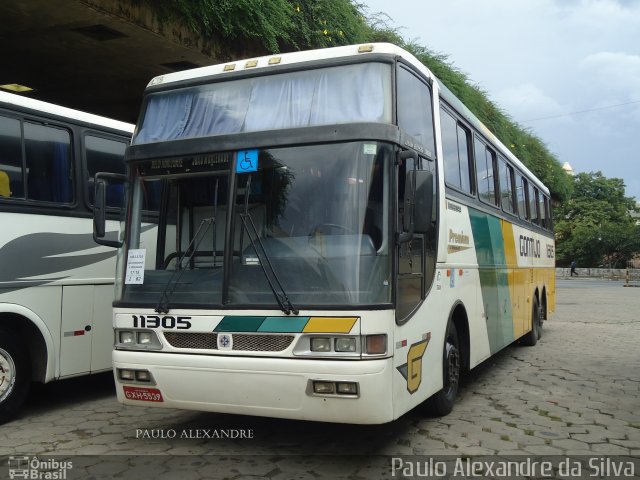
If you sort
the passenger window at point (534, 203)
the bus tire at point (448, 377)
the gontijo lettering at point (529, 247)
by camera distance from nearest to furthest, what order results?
1. the bus tire at point (448, 377)
2. the gontijo lettering at point (529, 247)
3. the passenger window at point (534, 203)

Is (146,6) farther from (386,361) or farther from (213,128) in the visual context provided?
(386,361)

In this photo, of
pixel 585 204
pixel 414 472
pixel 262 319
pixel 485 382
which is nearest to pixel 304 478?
pixel 414 472

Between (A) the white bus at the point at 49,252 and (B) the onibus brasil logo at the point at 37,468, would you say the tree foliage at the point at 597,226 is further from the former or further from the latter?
(B) the onibus brasil logo at the point at 37,468

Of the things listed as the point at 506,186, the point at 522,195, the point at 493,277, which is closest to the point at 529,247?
the point at 522,195

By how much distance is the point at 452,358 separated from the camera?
613 centimetres

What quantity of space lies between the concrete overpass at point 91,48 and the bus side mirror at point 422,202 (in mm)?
5962

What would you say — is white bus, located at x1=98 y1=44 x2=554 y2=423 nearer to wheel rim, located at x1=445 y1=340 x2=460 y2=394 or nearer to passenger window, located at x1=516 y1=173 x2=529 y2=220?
wheel rim, located at x1=445 y1=340 x2=460 y2=394

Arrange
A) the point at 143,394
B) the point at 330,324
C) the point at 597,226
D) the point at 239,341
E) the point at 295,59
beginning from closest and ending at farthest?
the point at 330,324 < the point at 239,341 < the point at 143,394 < the point at 295,59 < the point at 597,226

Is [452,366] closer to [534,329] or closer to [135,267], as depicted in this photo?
[135,267]

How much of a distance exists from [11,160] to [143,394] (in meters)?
2.80

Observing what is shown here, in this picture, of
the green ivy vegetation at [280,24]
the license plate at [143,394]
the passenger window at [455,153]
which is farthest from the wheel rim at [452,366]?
the green ivy vegetation at [280,24]

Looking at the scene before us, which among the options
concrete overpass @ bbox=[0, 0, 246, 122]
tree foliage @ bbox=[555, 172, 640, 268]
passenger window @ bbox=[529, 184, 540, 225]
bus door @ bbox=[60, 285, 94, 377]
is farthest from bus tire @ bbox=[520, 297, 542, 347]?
tree foliage @ bbox=[555, 172, 640, 268]

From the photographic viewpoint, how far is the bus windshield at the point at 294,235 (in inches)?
176

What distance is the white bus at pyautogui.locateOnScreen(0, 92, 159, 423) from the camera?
19.8 feet
